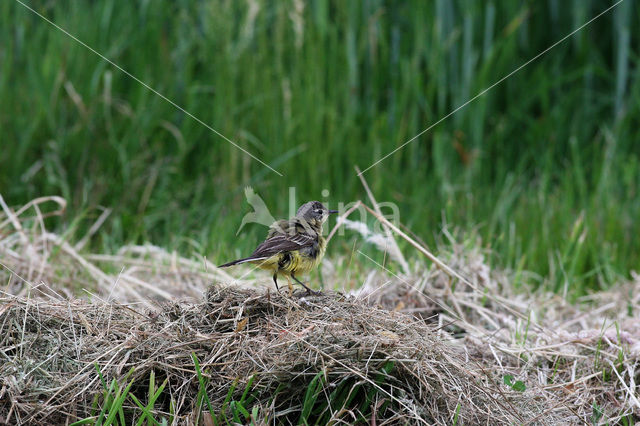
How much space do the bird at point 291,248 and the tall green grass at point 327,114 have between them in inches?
77.4

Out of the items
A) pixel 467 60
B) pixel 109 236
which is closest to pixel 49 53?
pixel 109 236

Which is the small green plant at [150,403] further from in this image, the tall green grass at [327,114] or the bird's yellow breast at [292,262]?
the tall green grass at [327,114]

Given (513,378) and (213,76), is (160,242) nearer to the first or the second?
(213,76)

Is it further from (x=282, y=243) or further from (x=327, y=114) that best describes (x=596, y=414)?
(x=327, y=114)

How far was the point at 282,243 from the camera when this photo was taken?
3746mm

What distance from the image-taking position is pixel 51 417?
288 centimetres

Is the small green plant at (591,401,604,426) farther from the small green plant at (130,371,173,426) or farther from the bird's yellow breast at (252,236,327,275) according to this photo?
the small green plant at (130,371,173,426)

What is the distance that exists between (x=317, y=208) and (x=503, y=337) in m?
1.13

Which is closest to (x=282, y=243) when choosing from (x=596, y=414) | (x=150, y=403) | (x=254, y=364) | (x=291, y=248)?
(x=291, y=248)

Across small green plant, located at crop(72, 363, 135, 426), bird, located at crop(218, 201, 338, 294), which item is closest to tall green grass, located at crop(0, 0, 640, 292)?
bird, located at crop(218, 201, 338, 294)

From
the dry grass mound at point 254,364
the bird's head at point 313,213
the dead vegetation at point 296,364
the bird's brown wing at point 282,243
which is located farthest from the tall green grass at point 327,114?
the dry grass mound at point 254,364

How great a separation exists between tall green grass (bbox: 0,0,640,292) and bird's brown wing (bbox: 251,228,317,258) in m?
2.10

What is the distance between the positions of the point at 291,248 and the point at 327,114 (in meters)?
3.57

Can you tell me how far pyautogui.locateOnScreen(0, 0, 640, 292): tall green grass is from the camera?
653 centimetres
